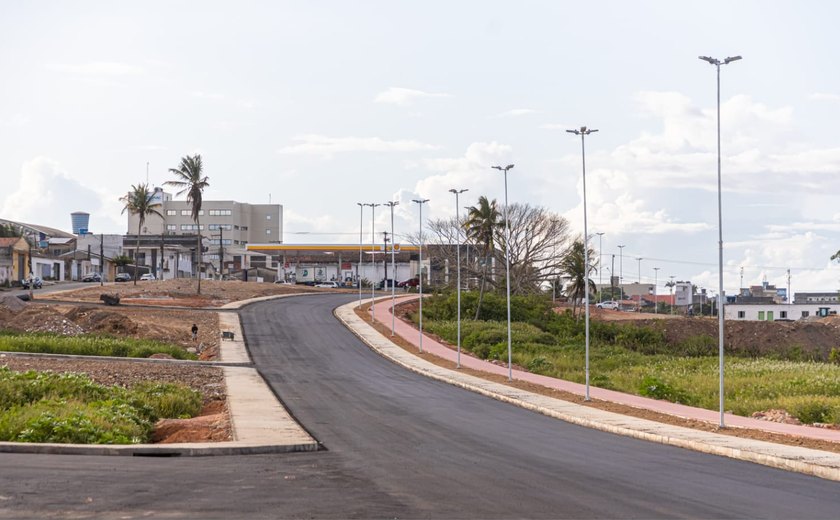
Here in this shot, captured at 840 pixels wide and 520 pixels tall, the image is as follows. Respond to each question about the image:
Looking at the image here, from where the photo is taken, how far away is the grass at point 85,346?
48.0m

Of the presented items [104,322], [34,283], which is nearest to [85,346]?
[104,322]

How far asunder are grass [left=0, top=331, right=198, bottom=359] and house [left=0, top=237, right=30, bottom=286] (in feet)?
174

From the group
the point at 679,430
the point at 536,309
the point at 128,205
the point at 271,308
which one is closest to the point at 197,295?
the point at 271,308

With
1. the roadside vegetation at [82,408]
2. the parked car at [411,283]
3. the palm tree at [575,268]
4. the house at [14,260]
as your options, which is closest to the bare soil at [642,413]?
the roadside vegetation at [82,408]

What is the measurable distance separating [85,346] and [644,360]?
112ft

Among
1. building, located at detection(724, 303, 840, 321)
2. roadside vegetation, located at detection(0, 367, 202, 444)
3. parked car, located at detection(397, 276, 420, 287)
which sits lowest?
building, located at detection(724, 303, 840, 321)

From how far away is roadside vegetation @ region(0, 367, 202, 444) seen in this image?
20.6m

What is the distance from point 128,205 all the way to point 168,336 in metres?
52.5

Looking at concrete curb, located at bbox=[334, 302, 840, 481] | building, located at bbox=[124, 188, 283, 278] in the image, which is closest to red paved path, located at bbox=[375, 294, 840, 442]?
concrete curb, located at bbox=[334, 302, 840, 481]

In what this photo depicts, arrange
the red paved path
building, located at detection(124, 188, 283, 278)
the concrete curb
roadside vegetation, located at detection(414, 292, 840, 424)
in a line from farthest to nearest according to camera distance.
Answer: building, located at detection(124, 188, 283, 278)
roadside vegetation, located at detection(414, 292, 840, 424)
the red paved path
the concrete curb

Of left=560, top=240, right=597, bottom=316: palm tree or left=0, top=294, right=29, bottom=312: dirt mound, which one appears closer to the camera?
left=0, top=294, right=29, bottom=312: dirt mound

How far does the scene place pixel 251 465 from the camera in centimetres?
1828

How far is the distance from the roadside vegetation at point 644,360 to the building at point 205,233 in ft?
201

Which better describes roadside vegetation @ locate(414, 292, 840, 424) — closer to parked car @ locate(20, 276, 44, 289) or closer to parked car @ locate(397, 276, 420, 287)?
parked car @ locate(397, 276, 420, 287)
